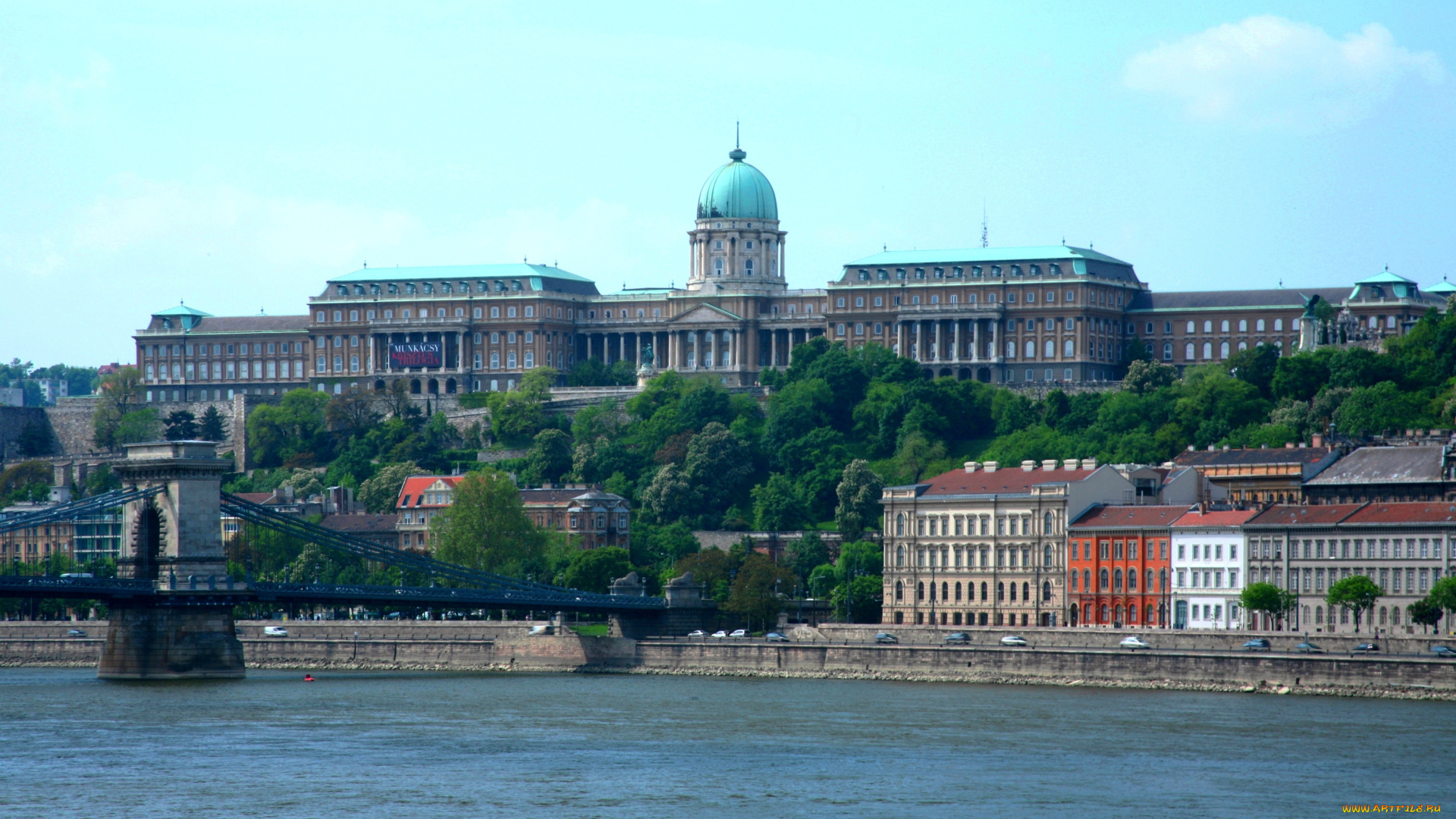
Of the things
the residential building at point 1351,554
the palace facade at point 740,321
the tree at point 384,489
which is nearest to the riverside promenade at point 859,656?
the residential building at point 1351,554

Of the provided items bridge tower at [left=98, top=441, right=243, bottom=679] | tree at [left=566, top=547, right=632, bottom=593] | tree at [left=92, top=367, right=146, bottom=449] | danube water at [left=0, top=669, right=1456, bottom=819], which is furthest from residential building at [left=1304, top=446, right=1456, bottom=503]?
tree at [left=92, top=367, right=146, bottom=449]

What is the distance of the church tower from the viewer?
166 m

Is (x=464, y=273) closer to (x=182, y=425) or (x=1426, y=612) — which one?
(x=182, y=425)

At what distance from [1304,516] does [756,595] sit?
19.1 meters

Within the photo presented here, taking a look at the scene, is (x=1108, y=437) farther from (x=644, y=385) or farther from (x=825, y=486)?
(x=644, y=385)

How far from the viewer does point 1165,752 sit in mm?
59281

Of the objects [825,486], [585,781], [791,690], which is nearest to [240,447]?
[825,486]

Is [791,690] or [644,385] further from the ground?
[644,385]

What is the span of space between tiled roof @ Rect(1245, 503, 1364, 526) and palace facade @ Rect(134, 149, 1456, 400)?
50.6 metres

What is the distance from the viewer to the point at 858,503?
114 metres

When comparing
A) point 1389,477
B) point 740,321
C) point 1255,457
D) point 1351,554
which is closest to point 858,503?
point 1255,457

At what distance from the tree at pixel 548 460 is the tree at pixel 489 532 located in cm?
2288

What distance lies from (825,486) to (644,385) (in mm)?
30791

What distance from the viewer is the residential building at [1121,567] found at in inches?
3501
